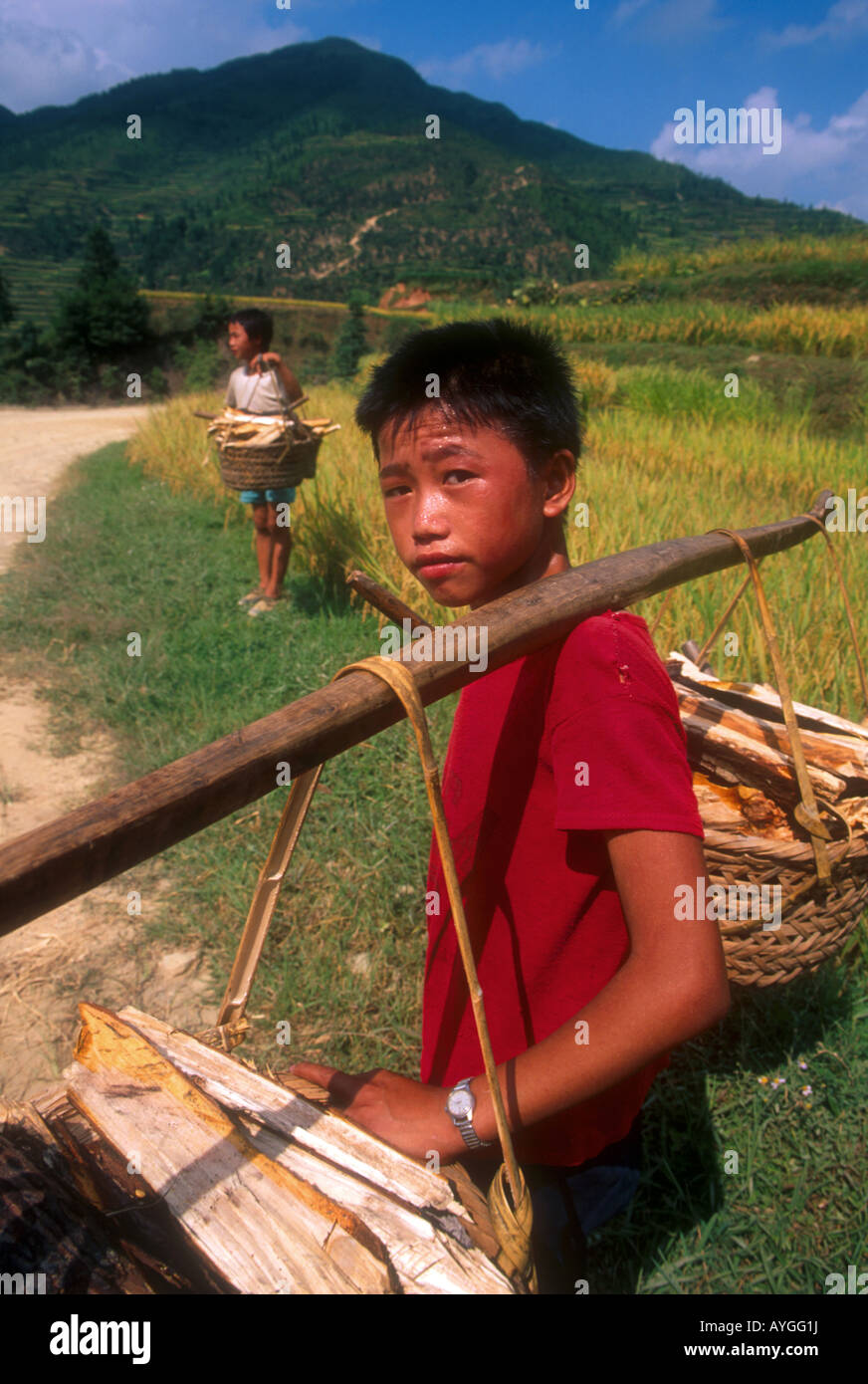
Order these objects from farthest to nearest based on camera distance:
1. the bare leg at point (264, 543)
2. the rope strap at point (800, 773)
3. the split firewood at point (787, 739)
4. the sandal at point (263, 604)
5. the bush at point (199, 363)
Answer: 1. the bush at point (199, 363)
2. the sandal at point (263, 604)
3. the bare leg at point (264, 543)
4. the split firewood at point (787, 739)
5. the rope strap at point (800, 773)

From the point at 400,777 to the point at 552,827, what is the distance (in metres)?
2.05

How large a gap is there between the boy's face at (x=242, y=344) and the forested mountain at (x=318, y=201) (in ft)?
137

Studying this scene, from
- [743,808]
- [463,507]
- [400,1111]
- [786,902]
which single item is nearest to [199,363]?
[743,808]

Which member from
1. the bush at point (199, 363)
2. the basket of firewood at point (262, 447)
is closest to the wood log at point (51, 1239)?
the basket of firewood at point (262, 447)

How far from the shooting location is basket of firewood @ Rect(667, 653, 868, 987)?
4.28 feet

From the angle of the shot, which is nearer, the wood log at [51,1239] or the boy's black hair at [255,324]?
the wood log at [51,1239]

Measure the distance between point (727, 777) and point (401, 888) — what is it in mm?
1286

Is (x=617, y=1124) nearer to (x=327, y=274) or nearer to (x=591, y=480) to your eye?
(x=591, y=480)

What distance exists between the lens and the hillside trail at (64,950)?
2.15 m

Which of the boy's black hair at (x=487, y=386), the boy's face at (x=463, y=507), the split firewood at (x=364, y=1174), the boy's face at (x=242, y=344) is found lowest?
the split firewood at (x=364, y=1174)

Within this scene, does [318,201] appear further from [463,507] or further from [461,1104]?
[461,1104]

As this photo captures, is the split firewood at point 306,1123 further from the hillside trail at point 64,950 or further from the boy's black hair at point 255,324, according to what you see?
the boy's black hair at point 255,324

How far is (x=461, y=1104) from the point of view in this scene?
912mm
